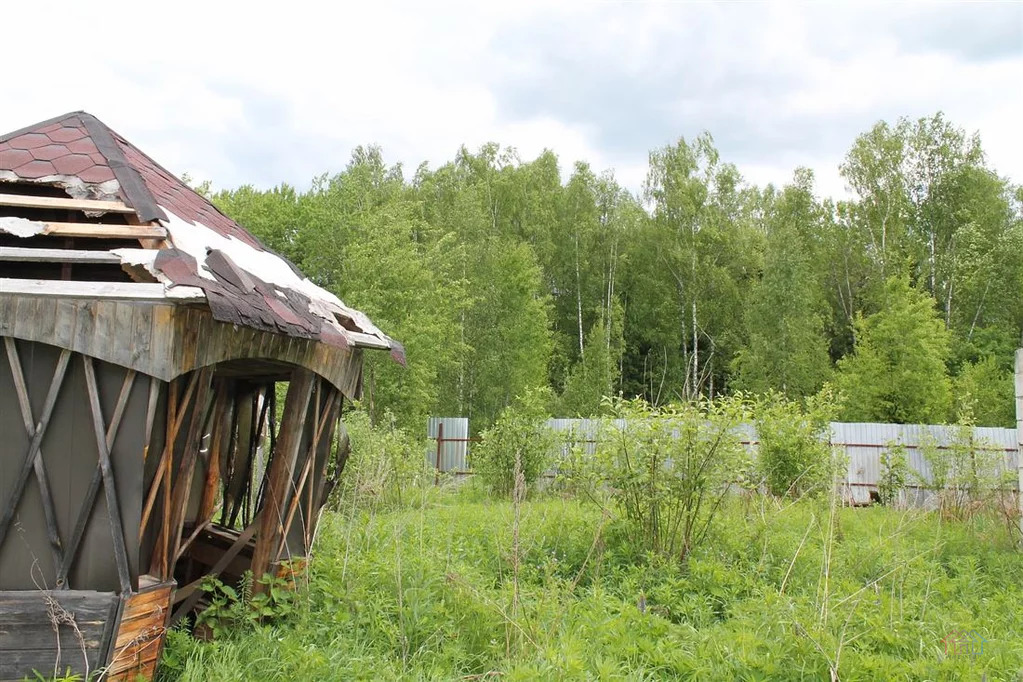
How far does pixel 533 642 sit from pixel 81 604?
266cm

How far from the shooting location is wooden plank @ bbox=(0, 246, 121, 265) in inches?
200

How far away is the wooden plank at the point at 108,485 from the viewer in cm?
489

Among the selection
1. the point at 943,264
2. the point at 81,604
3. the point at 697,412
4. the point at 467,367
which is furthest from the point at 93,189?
the point at 943,264

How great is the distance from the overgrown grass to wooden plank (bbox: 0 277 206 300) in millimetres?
2235

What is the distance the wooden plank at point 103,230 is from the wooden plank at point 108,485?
0.79m

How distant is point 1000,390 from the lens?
26.5m

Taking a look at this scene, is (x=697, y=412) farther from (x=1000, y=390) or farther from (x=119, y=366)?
(x=1000, y=390)

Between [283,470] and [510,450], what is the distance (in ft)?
31.0

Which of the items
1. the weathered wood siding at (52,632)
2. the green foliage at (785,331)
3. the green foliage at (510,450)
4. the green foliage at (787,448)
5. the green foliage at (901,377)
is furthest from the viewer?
the green foliage at (785,331)

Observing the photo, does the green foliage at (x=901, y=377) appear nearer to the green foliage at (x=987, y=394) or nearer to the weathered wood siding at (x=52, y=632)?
the green foliage at (x=987, y=394)

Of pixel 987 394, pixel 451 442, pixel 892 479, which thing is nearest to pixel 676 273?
pixel 987 394

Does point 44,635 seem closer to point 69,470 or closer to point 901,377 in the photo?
point 69,470

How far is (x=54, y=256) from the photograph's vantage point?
510 centimetres

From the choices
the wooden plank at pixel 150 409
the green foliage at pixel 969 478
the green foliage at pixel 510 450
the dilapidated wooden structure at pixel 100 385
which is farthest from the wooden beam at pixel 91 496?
the green foliage at pixel 510 450
